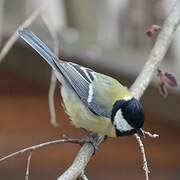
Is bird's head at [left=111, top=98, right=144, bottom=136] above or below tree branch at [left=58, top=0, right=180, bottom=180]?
Answer: below

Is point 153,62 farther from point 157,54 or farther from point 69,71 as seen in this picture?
point 69,71

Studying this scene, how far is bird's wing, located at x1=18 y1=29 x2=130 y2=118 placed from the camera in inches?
85.8

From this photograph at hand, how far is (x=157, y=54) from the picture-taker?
6.43 feet

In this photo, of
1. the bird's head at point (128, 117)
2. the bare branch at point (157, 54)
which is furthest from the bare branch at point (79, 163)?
the bare branch at point (157, 54)

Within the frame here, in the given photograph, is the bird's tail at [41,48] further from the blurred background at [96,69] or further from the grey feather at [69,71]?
the blurred background at [96,69]

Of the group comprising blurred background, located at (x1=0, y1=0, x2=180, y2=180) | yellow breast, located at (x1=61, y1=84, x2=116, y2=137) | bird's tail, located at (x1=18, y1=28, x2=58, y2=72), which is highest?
bird's tail, located at (x1=18, y1=28, x2=58, y2=72)

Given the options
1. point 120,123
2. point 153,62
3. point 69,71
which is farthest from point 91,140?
point 69,71

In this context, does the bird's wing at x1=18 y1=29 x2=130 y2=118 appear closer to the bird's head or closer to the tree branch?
the bird's head

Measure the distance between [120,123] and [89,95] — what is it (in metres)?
0.26

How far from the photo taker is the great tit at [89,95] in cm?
209

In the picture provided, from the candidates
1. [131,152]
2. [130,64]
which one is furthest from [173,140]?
[130,64]

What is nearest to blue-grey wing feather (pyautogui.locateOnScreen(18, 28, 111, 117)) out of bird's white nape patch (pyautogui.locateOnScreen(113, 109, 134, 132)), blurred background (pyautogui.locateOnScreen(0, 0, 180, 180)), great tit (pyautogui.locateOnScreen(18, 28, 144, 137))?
great tit (pyautogui.locateOnScreen(18, 28, 144, 137))

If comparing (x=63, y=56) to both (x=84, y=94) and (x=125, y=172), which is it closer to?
(x=125, y=172)

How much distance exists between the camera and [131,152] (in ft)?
12.6
